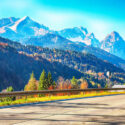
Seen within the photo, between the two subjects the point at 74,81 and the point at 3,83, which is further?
the point at 3,83

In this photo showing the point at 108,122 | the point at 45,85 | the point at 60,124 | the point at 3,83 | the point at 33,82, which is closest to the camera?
the point at 60,124

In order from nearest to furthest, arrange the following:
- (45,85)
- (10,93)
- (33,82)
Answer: (10,93) → (45,85) → (33,82)

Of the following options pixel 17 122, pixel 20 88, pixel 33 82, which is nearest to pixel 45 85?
pixel 33 82

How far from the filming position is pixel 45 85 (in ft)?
289

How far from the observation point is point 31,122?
8.74 metres

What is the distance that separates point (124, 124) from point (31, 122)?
3551 millimetres

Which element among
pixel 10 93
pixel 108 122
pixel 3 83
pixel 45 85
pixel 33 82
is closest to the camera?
pixel 108 122

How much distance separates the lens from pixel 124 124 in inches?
342

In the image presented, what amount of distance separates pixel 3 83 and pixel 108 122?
197074 millimetres

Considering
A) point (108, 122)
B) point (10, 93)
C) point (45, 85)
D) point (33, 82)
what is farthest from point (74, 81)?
point (108, 122)

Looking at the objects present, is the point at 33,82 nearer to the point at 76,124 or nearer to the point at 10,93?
the point at 10,93

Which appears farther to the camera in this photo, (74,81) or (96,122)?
(74,81)

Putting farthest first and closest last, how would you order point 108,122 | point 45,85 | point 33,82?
point 33,82, point 45,85, point 108,122

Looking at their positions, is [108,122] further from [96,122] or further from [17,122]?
[17,122]
